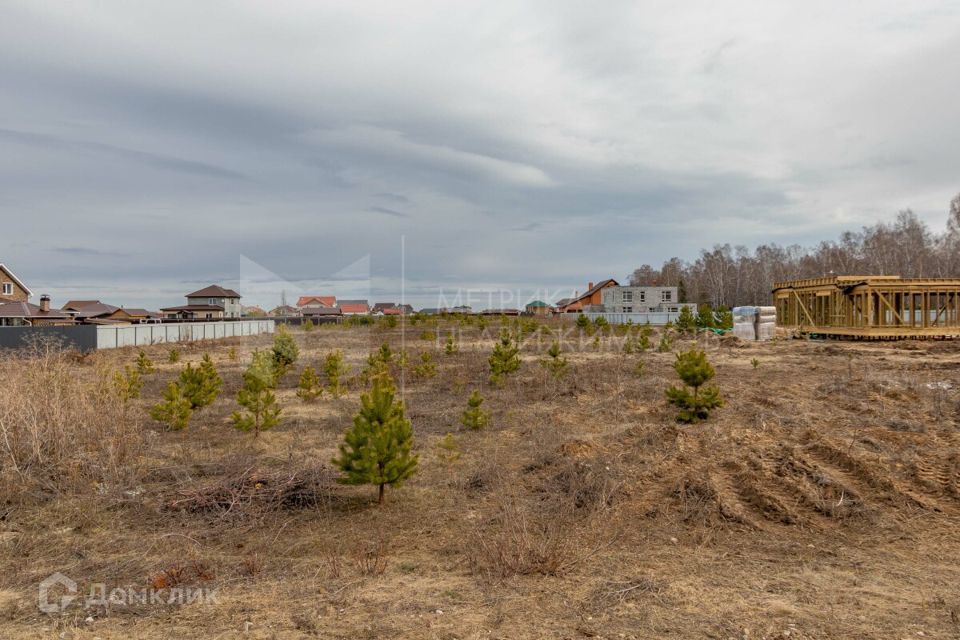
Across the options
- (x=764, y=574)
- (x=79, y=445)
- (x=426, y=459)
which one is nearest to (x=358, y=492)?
(x=426, y=459)

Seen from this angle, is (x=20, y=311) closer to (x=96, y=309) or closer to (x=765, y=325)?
(x=96, y=309)

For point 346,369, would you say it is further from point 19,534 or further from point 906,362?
point 906,362

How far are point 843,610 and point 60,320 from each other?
2211 inches

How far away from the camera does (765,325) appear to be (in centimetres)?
3020

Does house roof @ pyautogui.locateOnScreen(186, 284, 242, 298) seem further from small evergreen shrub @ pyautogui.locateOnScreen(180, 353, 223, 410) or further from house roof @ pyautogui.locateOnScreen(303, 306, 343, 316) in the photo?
small evergreen shrub @ pyautogui.locateOnScreen(180, 353, 223, 410)

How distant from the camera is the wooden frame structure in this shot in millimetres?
25609

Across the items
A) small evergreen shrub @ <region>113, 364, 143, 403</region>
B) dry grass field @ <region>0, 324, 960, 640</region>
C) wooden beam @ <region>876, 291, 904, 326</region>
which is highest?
wooden beam @ <region>876, 291, 904, 326</region>

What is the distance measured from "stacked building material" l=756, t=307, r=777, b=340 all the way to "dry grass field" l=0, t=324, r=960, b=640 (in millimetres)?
19014

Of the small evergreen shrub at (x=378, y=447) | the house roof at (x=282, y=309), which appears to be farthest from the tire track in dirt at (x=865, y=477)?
the house roof at (x=282, y=309)

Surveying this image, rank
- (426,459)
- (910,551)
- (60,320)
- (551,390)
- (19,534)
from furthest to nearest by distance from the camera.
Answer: (60,320)
(551,390)
(426,459)
(19,534)
(910,551)

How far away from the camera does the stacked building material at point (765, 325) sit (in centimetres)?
2970

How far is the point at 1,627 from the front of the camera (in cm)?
375

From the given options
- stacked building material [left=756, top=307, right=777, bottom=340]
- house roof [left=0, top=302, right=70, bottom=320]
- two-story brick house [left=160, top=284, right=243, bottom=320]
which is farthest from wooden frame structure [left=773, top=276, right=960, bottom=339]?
two-story brick house [left=160, top=284, right=243, bottom=320]

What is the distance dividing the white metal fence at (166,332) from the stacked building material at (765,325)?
3360cm
